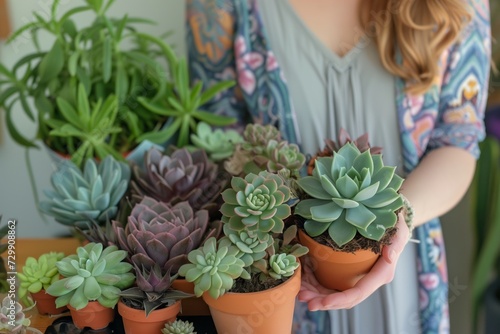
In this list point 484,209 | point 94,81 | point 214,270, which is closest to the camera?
point 214,270

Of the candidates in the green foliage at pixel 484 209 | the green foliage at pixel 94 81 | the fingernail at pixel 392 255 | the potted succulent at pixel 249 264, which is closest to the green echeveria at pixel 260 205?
the potted succulent at pixel 249 264

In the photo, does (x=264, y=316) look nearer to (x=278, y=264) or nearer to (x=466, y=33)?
(x=278, y=264)

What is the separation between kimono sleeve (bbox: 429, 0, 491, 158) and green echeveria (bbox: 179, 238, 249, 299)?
0.41 m

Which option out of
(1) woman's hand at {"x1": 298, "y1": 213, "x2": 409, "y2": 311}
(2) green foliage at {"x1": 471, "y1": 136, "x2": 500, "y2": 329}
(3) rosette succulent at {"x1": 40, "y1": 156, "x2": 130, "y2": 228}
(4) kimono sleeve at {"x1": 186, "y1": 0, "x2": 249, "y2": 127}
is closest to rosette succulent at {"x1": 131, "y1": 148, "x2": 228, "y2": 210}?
(3) rosette succulent at {"x1": 40, "y1": 156, "x2": 130, "y2": 228}

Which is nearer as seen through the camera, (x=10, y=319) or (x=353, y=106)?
(x=10, y=319)

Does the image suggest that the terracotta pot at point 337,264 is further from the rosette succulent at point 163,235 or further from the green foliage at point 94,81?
the green foliage at point 94,81

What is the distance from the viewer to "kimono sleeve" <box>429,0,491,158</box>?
699 millimetres

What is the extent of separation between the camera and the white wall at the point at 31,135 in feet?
2.72

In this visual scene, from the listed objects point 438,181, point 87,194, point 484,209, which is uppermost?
point 87,194

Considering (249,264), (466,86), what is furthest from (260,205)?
(466,86)

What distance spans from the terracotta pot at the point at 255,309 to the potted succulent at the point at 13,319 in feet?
0.50

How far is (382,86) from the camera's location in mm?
700

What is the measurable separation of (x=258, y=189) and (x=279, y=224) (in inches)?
1.3

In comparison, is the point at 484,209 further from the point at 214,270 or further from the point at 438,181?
the point at 214,270
